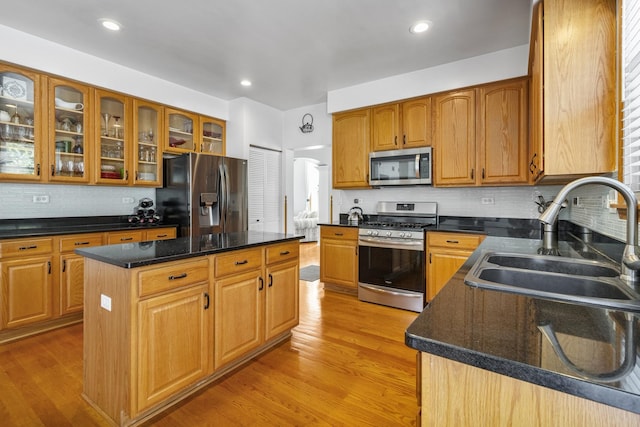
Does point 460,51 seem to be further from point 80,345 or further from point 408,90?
point 80,345

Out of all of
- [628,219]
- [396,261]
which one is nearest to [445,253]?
[396,261]

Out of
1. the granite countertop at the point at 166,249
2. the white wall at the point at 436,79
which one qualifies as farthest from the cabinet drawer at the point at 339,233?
the white wall at the point at 436,79

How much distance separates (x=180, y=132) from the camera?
4109mm

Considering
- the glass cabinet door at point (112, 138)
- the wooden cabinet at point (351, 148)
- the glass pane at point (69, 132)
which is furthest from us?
the wooden cabinet at point (351, 148)

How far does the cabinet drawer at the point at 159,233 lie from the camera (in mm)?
3477

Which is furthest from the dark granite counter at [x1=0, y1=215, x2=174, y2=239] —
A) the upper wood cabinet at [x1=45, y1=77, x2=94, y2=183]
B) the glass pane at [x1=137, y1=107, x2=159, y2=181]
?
the glass pane at [x1=137, y1=107, x2=159, y2=181]

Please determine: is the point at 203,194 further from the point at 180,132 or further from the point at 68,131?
the point at 68,131

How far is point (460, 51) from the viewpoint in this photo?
3.09 meters

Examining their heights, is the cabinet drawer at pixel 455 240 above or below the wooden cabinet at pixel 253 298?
above

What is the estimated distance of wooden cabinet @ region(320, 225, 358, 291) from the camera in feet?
12.2

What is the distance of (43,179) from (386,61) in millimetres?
3602

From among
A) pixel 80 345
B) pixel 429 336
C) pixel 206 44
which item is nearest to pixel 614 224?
pixel 429 336

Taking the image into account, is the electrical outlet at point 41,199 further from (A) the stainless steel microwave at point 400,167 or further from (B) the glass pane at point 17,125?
(A) the stainless steel microwave at point 400,167

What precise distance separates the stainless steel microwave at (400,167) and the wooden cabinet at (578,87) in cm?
194
